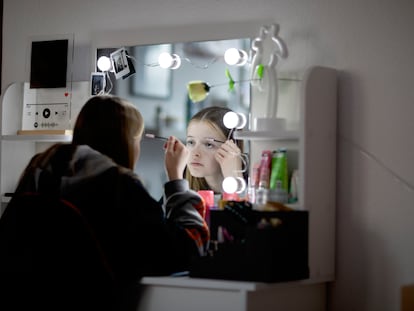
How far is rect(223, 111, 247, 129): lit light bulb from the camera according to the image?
251 cm

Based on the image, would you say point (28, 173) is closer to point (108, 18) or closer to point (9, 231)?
point (9, 231)

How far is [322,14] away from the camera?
251cm

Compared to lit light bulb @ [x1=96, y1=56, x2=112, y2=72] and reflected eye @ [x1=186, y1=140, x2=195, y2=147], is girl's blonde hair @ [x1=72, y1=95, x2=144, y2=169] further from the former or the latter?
lit light bulb @ [x1=96, y1=56, x2=112, y2=72]

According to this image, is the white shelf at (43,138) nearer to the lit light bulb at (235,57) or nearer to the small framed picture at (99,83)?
the small framed picture at (99,83)

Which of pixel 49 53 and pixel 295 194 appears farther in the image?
pixel 49 53

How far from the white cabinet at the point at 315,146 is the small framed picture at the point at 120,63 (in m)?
0.58

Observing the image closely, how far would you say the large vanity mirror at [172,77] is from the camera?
260 cm

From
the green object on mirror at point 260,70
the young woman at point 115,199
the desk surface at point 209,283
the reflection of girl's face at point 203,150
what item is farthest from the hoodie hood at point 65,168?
the green object on mirror at point 260,70

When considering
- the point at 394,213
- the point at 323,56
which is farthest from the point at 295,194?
the point at 323,56

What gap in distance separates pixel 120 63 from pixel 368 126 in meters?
0.92

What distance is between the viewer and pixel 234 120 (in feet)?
8.23

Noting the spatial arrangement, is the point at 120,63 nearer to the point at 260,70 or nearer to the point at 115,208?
the point at 260,70

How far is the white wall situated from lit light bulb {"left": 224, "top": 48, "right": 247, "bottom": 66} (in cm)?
14

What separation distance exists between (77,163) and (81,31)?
3.01 feet
